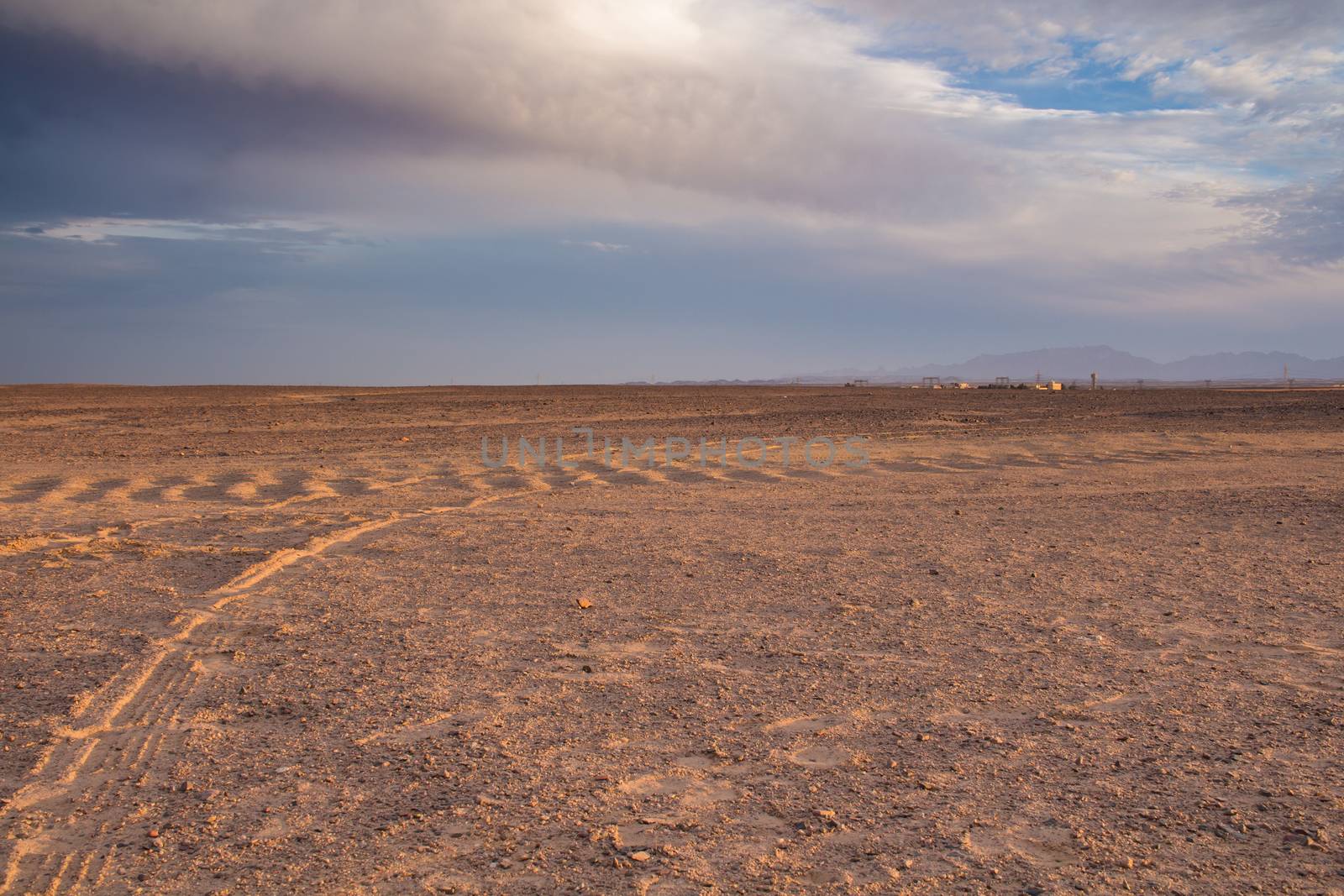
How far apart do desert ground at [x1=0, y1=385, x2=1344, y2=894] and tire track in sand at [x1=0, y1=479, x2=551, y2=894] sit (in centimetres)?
2

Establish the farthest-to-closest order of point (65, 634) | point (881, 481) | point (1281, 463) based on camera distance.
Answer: point (1281, 463) → point (881, 481) → point (65, 634)

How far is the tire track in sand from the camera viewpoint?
2910 millimetres

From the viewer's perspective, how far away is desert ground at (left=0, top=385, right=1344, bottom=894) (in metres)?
2.98

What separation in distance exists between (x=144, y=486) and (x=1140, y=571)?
1094cm

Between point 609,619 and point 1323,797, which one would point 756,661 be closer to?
point 609,619

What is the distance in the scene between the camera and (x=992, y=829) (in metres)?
3.13

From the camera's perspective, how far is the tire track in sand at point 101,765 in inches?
115

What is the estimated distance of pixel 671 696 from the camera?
14.3 ft

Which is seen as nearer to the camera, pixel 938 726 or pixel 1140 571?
pixel 938 726

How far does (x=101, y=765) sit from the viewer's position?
3598 mm

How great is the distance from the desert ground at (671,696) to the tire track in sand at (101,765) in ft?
0.06

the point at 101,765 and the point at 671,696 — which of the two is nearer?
the point at 101,765

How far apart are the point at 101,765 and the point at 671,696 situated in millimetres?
2236

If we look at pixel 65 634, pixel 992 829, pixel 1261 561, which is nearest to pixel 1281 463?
pixel 1261 561
